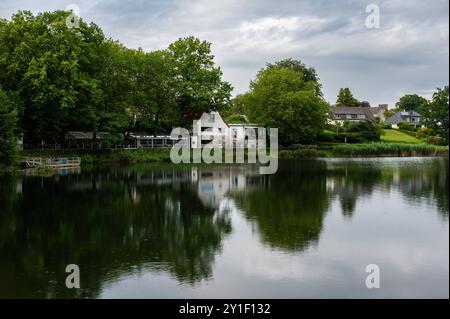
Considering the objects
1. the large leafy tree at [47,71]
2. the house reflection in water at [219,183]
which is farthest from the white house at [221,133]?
the house reflection in water at [219,183]

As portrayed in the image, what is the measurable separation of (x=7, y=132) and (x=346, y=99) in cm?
9219

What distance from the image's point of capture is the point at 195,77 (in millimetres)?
61250

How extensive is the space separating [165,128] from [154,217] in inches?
1771

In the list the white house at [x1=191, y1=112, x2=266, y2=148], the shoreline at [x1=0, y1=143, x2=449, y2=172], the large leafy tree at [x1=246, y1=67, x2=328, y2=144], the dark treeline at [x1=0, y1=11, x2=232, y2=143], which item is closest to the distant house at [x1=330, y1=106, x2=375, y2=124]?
the large leafy tree at [x1=246, y1=67, x2=328, y2=144]

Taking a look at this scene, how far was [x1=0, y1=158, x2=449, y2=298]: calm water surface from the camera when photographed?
11727mm

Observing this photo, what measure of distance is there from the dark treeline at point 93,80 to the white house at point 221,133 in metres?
2.85

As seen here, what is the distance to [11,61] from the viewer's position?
4388cm

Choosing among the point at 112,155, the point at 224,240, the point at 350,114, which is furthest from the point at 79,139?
the point at 350,114

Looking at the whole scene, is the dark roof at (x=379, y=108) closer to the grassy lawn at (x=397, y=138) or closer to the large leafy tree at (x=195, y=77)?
the grassy lawn at (x=397, y=138)

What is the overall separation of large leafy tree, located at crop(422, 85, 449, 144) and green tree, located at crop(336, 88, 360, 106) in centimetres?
3385

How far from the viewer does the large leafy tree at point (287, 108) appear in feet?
221

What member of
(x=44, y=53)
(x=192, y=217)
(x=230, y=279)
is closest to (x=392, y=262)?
(x=230, y=279)

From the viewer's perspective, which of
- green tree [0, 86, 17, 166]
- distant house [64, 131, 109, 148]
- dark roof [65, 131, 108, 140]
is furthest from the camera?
dark roof [65, 131, 108, 140]

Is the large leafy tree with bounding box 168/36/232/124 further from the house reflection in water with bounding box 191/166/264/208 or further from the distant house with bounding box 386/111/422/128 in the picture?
the distant house with bounding box 386/111/422/128
